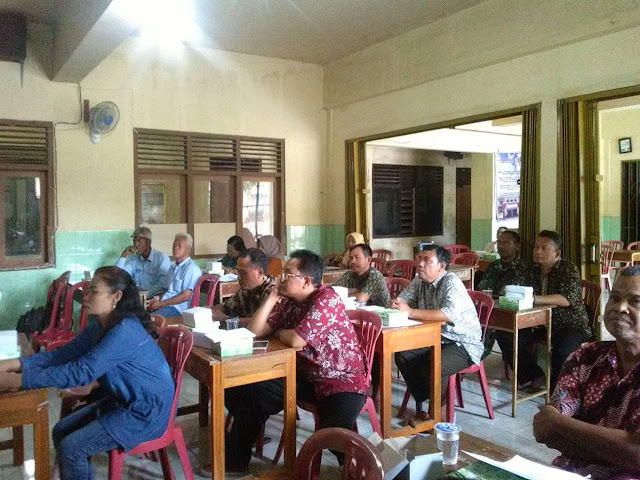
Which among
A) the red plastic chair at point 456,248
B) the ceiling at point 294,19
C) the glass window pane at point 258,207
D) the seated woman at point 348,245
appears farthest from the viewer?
the red plastic chair at point 456,248

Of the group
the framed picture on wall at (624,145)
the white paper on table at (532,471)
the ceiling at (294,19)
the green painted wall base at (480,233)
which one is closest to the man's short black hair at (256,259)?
the white paper on table at (532,471)

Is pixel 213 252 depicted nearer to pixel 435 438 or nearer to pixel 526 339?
pixel 526 339

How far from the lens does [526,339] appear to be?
4266 millimetres

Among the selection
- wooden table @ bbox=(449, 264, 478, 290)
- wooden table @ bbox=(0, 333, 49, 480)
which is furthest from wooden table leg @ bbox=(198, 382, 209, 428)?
wooden table @ bbox=(449, 264, 478, 290)

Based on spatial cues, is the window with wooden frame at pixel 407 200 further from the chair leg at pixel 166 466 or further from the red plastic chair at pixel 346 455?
the red plastic chair at pixel 346 455

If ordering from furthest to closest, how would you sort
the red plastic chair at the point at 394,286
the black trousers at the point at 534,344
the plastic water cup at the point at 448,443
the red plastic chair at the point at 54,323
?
1. the red plastic chair at the point at 394,286
2. the red plastic chair at the point at 54,323
3. the black trousers at the point at 534,344
4. the plastic water cup at the point at 448,443

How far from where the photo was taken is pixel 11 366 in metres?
2.25

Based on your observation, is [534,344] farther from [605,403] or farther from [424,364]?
[605,403]

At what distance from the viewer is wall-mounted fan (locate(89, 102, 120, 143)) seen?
6.14m

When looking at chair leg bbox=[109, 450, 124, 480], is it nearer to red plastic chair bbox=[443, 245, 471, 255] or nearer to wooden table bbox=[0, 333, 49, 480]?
wooden table bbox=[0, 333, 49, 480]

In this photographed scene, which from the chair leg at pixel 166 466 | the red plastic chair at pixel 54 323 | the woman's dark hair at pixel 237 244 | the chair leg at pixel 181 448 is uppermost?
the woman's dark hair at pixel 237 244

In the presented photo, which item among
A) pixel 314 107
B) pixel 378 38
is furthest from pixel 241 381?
pixel 314 107

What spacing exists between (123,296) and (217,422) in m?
0.70

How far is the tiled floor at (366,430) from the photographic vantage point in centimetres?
301
